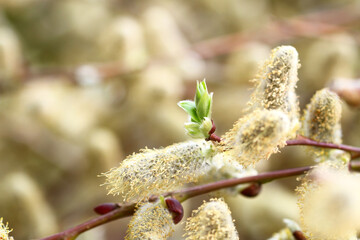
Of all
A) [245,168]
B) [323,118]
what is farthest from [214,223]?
[323,118]

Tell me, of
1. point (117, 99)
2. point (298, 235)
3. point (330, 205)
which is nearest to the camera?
point (330, 205)

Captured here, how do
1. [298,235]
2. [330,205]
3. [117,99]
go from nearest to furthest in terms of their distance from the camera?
[330,205] → [298,235] → [117,99]

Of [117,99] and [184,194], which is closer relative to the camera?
[184,194]

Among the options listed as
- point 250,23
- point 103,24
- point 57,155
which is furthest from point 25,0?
point 250,23

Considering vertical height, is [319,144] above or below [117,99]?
below

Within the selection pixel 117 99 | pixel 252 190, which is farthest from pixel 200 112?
pixel 117 99

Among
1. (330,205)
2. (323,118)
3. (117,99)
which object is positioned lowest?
(330,205)

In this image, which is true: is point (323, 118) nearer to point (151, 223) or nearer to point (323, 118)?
point (323, 118)
